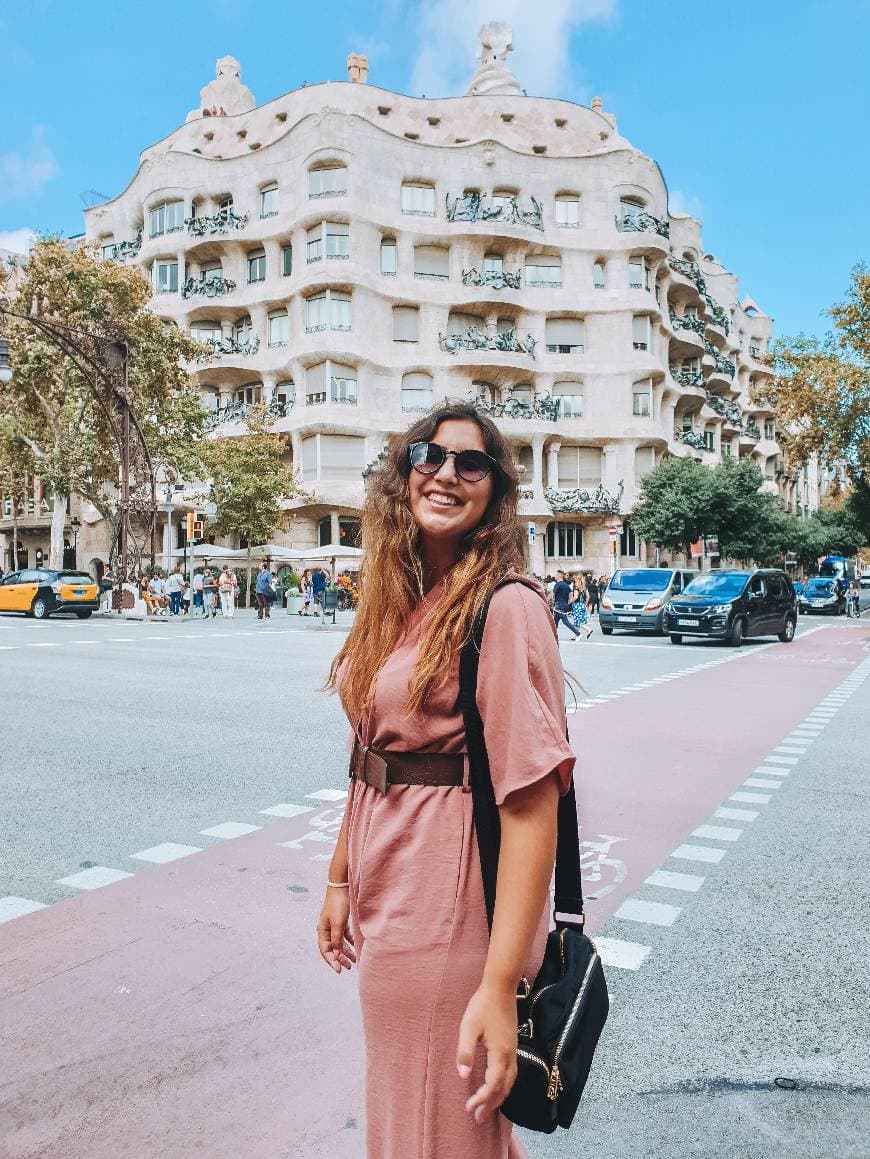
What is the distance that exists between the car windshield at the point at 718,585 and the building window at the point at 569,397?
25.3m

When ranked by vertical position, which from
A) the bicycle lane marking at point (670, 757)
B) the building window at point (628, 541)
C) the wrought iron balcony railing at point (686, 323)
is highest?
the wrought iron balcony railing at point (686, 323)

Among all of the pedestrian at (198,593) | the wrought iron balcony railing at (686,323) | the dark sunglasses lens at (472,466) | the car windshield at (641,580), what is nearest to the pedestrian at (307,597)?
the pedestrian at (198,593)

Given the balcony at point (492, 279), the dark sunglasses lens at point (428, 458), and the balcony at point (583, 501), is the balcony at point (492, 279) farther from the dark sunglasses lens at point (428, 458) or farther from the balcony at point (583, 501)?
the dark sunglasses lens at point (428, 458)

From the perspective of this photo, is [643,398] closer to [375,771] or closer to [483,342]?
[483,342]

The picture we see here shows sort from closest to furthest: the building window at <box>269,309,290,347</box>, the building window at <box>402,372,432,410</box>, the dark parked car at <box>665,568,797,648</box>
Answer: the dark parked car at <box>665,568,797,648</box>
the building window at <box>402,372,432,410</box>
the building window at <box>269,309,290,347</box>

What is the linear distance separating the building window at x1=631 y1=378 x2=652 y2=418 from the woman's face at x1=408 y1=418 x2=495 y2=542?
46.3 m

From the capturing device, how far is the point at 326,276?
1610 inches

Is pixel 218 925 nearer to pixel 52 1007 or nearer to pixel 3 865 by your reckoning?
pixel 52 1007

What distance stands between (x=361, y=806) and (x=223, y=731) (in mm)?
7142

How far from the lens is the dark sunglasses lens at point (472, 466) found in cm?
189

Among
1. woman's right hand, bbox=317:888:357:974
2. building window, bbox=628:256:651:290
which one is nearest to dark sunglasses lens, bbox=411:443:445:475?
woman's right hand, bbox=317:888:357:974

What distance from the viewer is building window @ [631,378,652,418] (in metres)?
46.5

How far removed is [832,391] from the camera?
2578 centimetres

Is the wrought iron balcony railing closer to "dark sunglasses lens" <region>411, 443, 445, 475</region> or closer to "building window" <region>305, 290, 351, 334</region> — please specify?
"building window" <region>305, 290, 351, 334</region>
